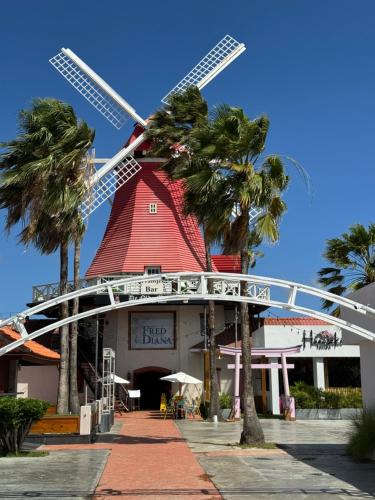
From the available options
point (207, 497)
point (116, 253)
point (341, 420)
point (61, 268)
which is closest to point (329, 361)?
point (341, 420)

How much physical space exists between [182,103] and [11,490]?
1356 centimetres

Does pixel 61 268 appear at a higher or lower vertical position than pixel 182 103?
lower

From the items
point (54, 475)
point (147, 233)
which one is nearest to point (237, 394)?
point (147, 233)

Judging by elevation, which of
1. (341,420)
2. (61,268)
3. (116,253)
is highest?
(116,253)

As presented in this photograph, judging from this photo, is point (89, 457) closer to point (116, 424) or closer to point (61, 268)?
point (61, 268)

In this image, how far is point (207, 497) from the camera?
962 centimetres

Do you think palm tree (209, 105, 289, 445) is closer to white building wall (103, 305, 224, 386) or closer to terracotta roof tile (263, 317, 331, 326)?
terracotta roof tile (263, 317, 331, 326)

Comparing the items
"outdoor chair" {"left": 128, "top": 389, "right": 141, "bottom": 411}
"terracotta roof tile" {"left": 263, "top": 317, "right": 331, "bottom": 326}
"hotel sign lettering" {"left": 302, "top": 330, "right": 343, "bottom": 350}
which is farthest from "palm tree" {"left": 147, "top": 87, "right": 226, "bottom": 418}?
"outdoor chair" {"left": 128, "top": 389, "right": 141, "bottom": 411}

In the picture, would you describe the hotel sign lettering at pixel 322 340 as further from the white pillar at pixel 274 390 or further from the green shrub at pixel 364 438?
the green shrub at pixel 364 438

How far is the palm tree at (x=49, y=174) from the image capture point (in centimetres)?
1953

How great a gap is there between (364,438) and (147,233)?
74.8 feet

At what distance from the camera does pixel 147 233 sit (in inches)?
1383

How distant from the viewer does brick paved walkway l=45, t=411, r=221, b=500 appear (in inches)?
394

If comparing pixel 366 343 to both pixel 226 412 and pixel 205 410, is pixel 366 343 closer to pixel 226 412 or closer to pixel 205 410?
pixel 226 412
